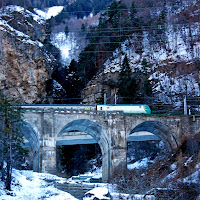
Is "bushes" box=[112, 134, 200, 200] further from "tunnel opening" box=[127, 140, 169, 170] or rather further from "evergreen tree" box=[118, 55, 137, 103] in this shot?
"evergreen tree" box=[118, 55, 137, 103]

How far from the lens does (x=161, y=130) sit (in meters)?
47.2

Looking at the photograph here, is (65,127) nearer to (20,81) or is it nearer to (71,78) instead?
(20,81)

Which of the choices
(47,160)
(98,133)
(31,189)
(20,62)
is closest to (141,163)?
(98,133)

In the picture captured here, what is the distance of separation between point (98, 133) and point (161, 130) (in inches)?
385

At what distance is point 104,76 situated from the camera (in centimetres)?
6356

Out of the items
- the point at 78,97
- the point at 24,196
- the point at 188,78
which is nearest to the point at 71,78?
the point at 78,97

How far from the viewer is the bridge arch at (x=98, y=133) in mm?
41969

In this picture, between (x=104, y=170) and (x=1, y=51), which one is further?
(x=1, y=51)

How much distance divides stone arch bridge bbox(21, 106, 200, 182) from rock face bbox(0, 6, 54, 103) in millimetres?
15267

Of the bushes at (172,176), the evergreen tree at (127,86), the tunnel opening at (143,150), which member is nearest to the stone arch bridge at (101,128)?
the bushes at (172,176)

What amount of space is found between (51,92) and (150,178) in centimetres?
3162

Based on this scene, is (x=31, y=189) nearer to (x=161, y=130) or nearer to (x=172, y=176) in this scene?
(x=172, y=176)

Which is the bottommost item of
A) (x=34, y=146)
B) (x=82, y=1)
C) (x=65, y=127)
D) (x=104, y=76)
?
(x=34, y=146)

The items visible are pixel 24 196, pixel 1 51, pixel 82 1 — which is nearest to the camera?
pixel 24 196
